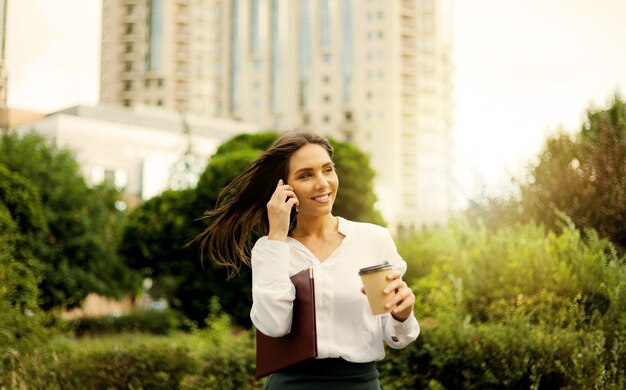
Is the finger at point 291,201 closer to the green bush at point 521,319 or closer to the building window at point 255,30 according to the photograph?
the green bush at point 521,319

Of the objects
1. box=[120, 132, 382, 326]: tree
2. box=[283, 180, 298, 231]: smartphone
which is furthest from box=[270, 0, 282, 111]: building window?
box=[283, 180, 298, 231]: smartphone

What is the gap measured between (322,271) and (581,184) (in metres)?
7.79

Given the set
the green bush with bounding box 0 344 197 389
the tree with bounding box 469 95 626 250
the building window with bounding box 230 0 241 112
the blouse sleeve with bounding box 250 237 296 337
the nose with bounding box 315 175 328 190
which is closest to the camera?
the blouse sleeve with bounding box 250 237 296 337

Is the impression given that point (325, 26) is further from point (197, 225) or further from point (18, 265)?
point (18, 265)

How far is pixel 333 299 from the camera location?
2.96 meters

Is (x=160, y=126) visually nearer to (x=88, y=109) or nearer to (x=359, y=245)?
(x=88, y=109)

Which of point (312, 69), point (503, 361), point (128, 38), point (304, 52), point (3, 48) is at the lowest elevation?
point (503, 361)

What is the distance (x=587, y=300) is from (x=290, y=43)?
90.8 m

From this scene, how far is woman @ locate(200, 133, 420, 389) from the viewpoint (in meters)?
2.86

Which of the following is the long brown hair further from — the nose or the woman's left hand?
the woman's left hand

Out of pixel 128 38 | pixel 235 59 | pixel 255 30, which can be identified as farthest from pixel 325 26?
pixel 128 38

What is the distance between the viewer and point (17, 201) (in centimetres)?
1409

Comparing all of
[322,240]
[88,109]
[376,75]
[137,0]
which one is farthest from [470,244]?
[137,0]

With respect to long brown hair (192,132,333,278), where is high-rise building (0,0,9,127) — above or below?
above
